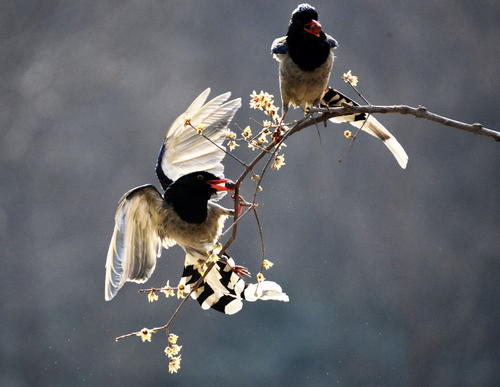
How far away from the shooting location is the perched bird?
1.73 m

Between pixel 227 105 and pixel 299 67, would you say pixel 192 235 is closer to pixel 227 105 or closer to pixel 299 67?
pixel 227 105

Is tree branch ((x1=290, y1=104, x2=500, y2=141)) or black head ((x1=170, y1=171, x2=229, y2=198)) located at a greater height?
tree branch ((x1=290, y1=104, x2=500, y2=141))

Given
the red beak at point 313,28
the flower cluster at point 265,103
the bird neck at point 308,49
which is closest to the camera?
the flower cluster at point 265,103

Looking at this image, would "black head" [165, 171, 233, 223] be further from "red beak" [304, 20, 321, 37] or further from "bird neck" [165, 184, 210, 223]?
"red beak" [304, 20, 321, 37]

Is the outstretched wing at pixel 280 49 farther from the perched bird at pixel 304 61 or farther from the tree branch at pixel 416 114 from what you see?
the tree branch at pixel 416 114

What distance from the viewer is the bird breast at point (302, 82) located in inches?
69.9

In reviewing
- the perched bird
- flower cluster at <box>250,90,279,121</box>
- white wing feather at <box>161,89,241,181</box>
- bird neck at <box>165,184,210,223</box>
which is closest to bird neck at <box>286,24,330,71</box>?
the perched bird

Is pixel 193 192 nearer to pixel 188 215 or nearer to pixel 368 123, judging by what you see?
pixel 188 215

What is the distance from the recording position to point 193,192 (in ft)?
6.10

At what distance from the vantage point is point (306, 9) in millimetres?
1706

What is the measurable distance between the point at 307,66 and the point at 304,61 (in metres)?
0.02

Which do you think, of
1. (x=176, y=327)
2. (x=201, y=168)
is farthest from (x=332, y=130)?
(x=201, y=168)

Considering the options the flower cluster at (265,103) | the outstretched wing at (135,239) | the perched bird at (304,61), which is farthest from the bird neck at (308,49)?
the outstretched wing at (135,239)

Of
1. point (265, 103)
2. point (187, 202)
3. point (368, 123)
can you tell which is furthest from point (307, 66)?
point (187, 202)
